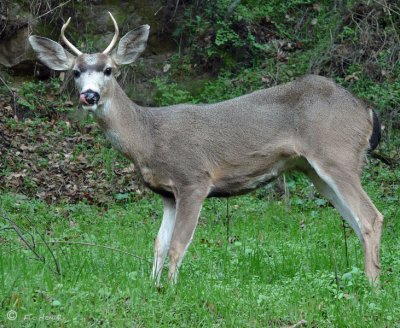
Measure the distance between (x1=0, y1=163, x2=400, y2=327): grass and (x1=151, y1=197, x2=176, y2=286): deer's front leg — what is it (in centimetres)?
11

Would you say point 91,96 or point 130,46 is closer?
point 91,96

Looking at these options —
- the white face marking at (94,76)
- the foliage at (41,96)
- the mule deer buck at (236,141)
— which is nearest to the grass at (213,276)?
the mule deer buck at (236,141)

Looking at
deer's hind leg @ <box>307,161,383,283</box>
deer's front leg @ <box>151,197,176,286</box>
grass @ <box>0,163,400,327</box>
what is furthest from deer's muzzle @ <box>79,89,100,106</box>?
deer's hind leg @ <box>307,161,383,283</box>

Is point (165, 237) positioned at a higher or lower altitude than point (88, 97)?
lower

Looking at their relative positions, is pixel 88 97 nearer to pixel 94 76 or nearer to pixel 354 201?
pixel 94 76

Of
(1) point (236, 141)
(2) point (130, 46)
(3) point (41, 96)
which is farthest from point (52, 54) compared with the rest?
(3) point (41, 96)

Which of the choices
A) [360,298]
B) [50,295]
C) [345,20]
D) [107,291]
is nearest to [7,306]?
[50,295]

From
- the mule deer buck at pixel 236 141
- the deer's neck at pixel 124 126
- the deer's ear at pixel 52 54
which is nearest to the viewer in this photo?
the mule deer buck at pixel 236 141

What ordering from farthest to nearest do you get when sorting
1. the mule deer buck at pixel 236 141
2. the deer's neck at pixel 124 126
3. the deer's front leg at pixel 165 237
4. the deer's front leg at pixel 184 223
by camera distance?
the deer's neck at pixel 124 126 → the mule deer buck at pixel 236 141 → the deer's front leg at pixel 165 237 → the deer's front leg at pixel 184 223

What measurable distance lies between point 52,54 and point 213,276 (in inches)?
104

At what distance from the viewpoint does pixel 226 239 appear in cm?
810

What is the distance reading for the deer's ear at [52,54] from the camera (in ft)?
25.0

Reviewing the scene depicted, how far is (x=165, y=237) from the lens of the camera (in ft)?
23.2

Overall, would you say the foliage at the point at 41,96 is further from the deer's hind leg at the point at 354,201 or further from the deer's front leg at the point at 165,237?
the deer's hind leg at the point at 354,201
